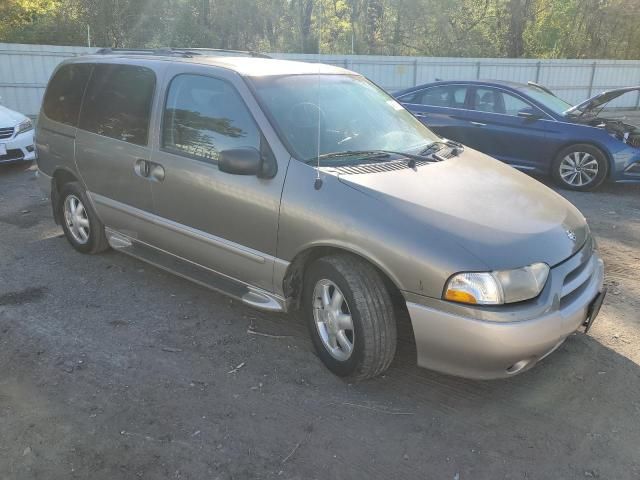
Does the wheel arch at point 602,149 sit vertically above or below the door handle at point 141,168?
below

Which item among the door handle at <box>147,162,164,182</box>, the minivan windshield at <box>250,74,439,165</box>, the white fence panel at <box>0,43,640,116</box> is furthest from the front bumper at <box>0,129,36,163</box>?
the minivan windshield at <box>250,74,439,165</box>

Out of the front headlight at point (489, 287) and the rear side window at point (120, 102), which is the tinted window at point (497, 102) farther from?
the front headlight at point (489, 287)

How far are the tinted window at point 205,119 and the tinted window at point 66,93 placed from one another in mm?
1345

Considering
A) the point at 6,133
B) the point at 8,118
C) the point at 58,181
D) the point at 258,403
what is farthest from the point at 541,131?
the point at 8,118

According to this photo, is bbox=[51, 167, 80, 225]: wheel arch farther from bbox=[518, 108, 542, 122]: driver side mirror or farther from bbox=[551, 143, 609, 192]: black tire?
bbox=[551, 143, 609, 192]: black tire

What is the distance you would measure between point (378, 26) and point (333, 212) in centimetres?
2558

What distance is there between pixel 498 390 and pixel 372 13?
84.2 ft

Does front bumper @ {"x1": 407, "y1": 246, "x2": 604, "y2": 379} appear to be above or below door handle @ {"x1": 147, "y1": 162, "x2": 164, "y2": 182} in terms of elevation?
below

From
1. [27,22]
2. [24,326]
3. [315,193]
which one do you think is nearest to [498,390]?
[315,193]

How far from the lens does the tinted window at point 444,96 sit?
27.7ft

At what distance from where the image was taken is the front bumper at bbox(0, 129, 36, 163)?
8.56 meters

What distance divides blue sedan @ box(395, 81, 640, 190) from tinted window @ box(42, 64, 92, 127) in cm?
528

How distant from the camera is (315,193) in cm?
317

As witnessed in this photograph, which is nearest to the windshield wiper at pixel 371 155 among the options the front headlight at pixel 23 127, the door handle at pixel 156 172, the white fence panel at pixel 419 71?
the door handle at pixel 156 172
